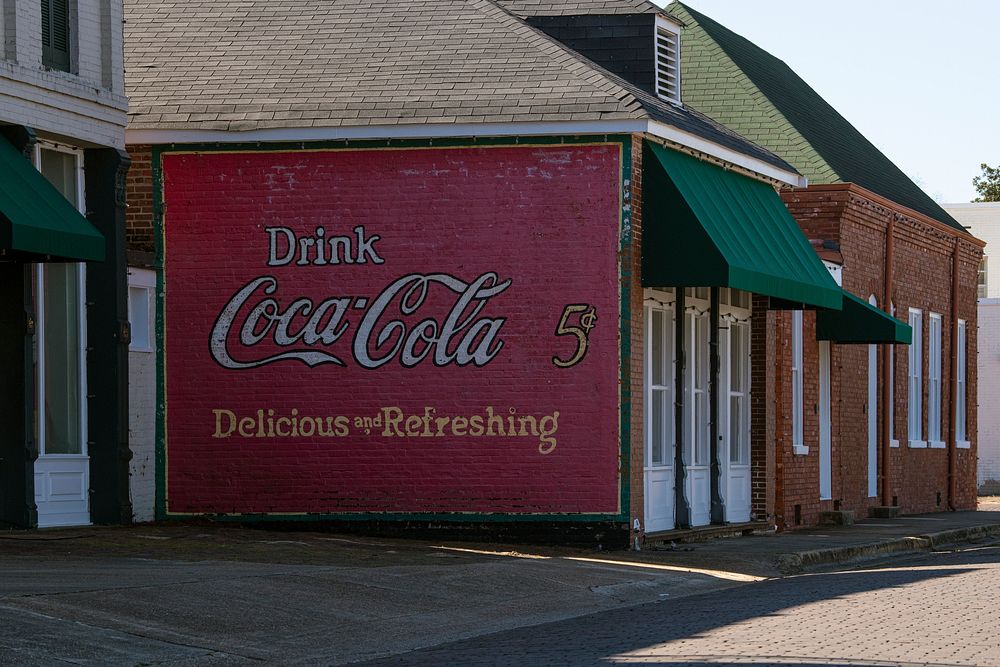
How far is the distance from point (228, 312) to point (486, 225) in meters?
3.22

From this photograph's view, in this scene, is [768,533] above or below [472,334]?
below

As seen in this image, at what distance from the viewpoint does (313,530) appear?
19344 mm

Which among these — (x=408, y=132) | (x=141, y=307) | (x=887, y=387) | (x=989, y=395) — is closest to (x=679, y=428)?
(x=408, y=132)

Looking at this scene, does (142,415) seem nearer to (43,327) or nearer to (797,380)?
(43,327)

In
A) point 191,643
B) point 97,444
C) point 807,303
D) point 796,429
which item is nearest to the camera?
point 191,643

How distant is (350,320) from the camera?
63.6 ft

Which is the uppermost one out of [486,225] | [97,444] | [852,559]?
[486,225]

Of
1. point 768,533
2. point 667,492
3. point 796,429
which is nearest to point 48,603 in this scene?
point 667,492

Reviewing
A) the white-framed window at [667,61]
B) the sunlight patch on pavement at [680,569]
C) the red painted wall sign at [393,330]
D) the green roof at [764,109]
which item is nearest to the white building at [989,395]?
the green roof at [764,109]

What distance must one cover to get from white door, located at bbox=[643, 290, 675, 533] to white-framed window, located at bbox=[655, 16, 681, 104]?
294 cm

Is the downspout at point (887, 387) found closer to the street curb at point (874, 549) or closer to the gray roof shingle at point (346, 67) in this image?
the street curb at point (874, 549)

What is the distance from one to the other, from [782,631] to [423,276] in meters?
8.48

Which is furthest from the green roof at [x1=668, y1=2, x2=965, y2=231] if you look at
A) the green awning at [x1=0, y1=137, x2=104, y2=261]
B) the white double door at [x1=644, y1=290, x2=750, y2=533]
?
the green awning at [x1=0, y1=137, x2=104, y2=261]

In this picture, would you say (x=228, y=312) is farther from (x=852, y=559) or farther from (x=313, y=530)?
(x=852, y=559)
